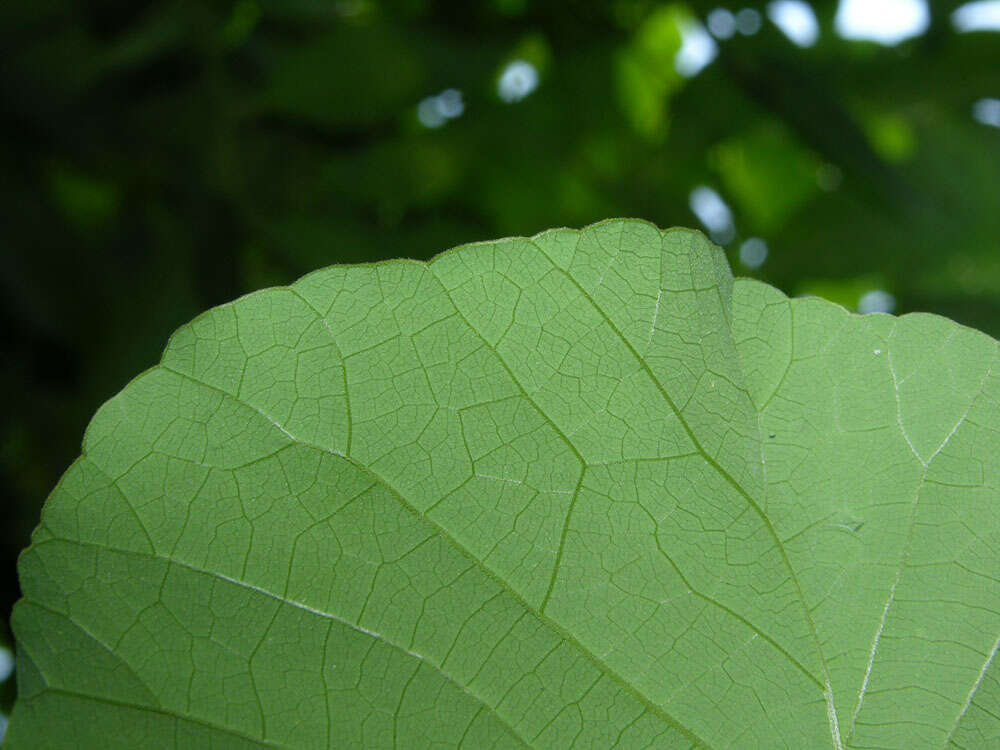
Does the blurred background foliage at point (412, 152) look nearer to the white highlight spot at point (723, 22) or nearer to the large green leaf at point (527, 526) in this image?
the white highlight spot at point (723, 22)

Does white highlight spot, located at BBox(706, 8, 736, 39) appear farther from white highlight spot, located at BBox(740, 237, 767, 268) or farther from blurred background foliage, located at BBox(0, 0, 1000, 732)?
white highlight spot, located at BBox(740, 237, 767, 268)

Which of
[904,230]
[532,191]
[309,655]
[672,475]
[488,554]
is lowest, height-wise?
[309,655]

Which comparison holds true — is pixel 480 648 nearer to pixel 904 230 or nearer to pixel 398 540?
pixel 398 540

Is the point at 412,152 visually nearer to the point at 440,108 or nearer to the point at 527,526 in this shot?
the point at 440,108

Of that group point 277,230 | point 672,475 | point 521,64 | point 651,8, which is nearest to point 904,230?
point 651,8

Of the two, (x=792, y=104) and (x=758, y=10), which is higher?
(x=758, y=10)

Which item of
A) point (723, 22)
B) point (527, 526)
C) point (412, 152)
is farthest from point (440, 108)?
point (527, 526)
